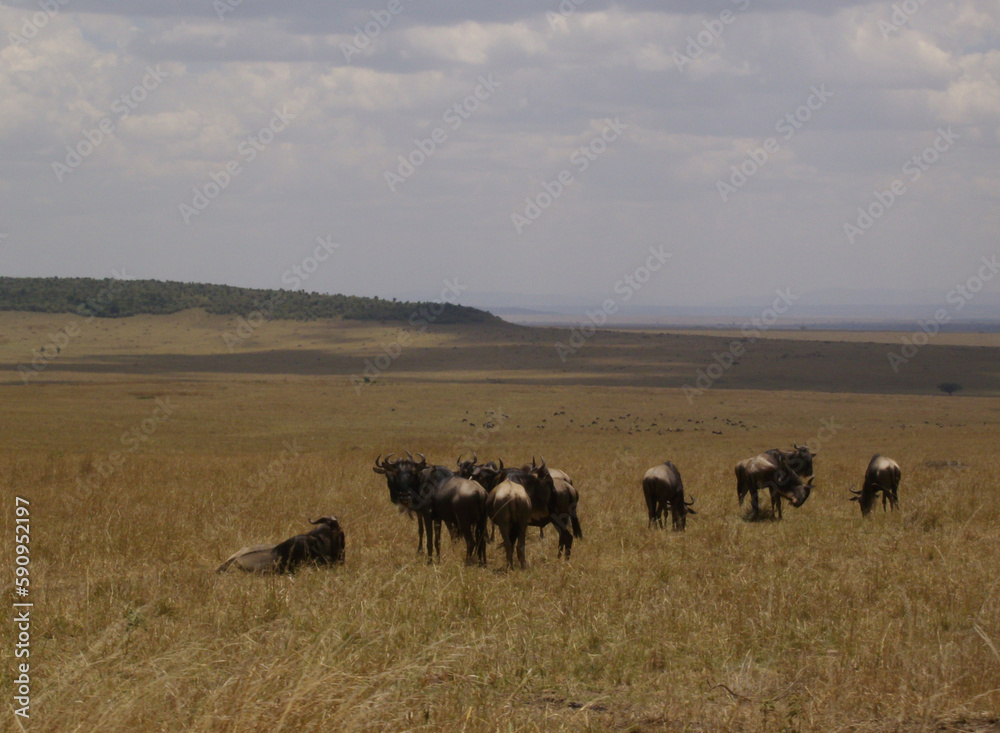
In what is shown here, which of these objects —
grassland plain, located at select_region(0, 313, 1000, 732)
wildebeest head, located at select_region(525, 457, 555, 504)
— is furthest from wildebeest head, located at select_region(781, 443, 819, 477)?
wildebeest head, located at select_region(525, 457, 555, 504)

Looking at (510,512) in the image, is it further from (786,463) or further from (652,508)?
(786,463)

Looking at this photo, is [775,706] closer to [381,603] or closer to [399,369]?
[381,603]

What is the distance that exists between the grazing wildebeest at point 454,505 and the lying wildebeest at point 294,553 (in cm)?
109

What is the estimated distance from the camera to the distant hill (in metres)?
101

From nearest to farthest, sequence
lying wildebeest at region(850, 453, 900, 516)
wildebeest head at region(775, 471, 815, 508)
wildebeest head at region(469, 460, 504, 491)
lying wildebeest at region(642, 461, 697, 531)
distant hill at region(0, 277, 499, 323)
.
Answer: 1. wildebeest head at region(469, 460, 504, 491)
2. lying wildebeest at region(642, 461, 697, 531)
3. wildebeest head at region(775, 471, 815, 508)
4. lying wildebeest at region(850, 453, 900, 516)
5. distant hill at region(0, 277, 499, 323)

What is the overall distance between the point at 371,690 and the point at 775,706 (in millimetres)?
2336

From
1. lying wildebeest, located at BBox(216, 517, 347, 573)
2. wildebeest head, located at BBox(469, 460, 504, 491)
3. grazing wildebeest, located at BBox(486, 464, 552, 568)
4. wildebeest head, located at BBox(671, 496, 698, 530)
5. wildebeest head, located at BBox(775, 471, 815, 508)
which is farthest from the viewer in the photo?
wildebeest head, located at BBox(775, 471, 815, 508)

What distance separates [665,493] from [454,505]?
144 inches

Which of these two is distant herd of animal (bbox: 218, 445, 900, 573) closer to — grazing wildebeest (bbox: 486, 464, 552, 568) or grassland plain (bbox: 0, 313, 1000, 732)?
grazing wildebeest (bbox: 486, 464, 552, 568)

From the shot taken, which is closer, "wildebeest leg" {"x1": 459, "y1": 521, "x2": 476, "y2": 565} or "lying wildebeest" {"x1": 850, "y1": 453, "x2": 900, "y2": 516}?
"wildebeest leg" {"x1": 459, "y1": 521, "x2": 476, "y2": 565}

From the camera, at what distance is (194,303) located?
10544 centimetres

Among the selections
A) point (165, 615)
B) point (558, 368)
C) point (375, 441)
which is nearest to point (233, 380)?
point (558, 368)

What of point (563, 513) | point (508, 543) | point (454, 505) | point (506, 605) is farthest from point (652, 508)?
point (506, 605)

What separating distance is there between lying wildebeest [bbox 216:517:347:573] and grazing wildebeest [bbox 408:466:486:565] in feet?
3.56
